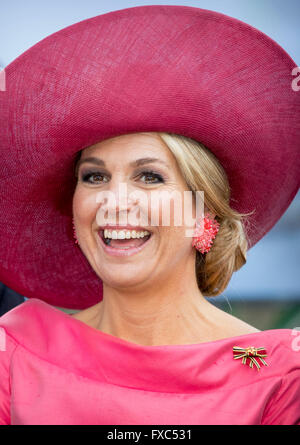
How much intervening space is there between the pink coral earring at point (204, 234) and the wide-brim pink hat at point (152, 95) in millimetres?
215

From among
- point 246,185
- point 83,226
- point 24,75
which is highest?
point 24,75

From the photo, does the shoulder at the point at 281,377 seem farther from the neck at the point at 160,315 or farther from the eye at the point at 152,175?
the eye at the point at 152,175

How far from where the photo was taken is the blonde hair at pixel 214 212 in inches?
91.4

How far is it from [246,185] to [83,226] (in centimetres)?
65

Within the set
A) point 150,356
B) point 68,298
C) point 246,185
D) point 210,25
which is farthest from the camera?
point 68,298

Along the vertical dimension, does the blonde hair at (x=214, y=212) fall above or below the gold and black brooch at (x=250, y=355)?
above

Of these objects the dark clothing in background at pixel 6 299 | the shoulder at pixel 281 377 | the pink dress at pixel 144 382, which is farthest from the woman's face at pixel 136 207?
the dark clothing in background at pixel 6 299

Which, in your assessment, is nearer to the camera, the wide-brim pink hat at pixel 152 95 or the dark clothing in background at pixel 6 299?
the wide-brim pink hat at pixel 152 95

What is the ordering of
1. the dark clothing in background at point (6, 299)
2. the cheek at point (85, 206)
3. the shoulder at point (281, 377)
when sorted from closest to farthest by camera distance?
the shoulder at point (281, 377)
the cheek at point (85, 206)
the dark clothing in background at point (6, 299)

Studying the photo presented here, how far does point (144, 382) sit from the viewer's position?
228cm

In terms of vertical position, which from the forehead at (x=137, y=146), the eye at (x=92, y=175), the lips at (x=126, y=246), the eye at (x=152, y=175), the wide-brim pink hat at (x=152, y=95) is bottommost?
the lips at (x=126, y=246)
